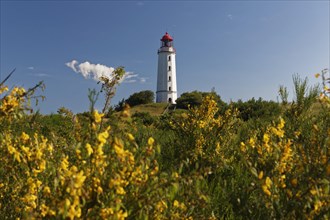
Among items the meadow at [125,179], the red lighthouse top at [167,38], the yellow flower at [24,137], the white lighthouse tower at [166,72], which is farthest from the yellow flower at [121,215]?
the red lighthouse top at [167,38]

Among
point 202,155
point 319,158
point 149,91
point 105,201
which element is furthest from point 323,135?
point 149,91

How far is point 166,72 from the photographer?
64.6m

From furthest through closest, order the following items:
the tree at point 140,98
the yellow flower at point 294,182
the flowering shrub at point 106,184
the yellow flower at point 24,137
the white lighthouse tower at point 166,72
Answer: the white lighthouse tower at point 166,72, the tree at point 140,98, the yellow flower at point 24,137, the yellow flower at point 294,182, the flowering shrub at point 106,184

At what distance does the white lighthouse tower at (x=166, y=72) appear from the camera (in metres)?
64.0

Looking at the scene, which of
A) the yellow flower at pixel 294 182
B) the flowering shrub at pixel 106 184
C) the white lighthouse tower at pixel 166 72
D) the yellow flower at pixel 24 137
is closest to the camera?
the flowering shrub at pixel 106 184

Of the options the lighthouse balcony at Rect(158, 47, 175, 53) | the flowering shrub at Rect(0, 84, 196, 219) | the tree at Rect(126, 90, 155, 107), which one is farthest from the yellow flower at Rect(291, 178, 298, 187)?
the lighthouse balcony at Rect(158, 47, 175, 53)

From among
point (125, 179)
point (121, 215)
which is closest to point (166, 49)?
point (125, 179)

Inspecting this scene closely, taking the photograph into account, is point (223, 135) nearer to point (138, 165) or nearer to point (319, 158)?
point (319, 158)

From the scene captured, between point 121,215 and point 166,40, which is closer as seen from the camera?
point 121,215

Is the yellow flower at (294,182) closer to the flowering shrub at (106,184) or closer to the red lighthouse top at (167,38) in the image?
the flowering shrub at (106,184)

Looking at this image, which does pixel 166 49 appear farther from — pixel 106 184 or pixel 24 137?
pixel 106 184

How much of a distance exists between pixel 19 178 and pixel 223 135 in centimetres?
425

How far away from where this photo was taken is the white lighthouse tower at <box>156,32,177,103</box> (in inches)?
2520

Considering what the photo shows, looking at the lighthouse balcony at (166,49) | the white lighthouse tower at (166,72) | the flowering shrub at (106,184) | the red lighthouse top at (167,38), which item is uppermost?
the red lighthouse top at (167,38)
